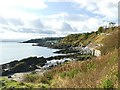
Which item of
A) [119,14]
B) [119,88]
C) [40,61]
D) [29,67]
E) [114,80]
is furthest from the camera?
[40,61]

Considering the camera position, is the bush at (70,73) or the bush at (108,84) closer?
the bush at (108,84)

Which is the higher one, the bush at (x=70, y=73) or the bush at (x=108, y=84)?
the bush at (x=108, y=84)

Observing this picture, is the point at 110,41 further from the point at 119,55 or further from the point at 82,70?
the point at 119,55

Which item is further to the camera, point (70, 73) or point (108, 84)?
point (70, 73)

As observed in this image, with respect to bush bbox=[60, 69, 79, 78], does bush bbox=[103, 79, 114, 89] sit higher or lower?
higher

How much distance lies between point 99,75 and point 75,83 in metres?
0.90

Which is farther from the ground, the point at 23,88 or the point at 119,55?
the point at 119,55

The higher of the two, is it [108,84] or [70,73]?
[108,84]

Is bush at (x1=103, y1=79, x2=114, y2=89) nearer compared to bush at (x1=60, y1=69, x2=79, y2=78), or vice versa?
bush at (x1=103, y1=79, x2=114, y2=89)

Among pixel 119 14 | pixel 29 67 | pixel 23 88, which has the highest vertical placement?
pixel 119 14

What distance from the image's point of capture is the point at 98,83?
9.02 metres

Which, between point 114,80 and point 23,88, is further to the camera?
point 23,88

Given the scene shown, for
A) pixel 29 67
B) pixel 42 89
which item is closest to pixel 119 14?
pixel 42 89

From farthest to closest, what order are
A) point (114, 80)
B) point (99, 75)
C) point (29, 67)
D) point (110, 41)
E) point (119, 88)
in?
point (29, 67)
point (110, 41)
point (99, 75)
point (114, 80)
point (119, 88)
